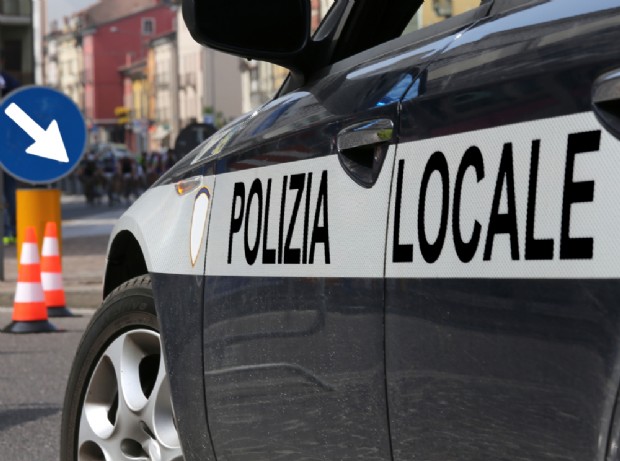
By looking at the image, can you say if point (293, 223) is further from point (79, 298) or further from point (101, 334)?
point (79, 298)

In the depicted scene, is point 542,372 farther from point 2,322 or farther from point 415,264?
point 2,322

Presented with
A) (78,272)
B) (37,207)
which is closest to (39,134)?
(37,207)

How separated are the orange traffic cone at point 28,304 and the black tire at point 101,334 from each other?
23.0ft

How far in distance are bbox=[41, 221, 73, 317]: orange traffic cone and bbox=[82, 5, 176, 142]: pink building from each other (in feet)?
419

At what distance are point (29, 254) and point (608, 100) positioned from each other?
31.3ft

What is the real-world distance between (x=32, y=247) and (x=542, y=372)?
951 cm

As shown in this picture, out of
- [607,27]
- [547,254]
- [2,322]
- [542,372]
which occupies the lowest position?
[2,322]

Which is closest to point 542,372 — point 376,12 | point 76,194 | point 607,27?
point 607,27

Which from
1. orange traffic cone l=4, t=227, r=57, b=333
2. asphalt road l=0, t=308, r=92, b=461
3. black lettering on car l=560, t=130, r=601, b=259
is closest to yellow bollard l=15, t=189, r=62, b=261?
asphalt road l=0, t=308, r=92, b=461

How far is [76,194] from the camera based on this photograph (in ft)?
214

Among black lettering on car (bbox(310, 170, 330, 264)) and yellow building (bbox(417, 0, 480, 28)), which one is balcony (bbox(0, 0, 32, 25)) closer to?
yellow building (bbox(417, 0, 480, 28))

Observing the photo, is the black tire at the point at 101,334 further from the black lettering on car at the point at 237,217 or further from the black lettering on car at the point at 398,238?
the black lettering on car at the point at 398,238

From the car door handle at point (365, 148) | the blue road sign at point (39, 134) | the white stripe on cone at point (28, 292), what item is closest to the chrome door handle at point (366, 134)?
the car door handle at point (365, 148)

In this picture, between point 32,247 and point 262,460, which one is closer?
point 262,460
